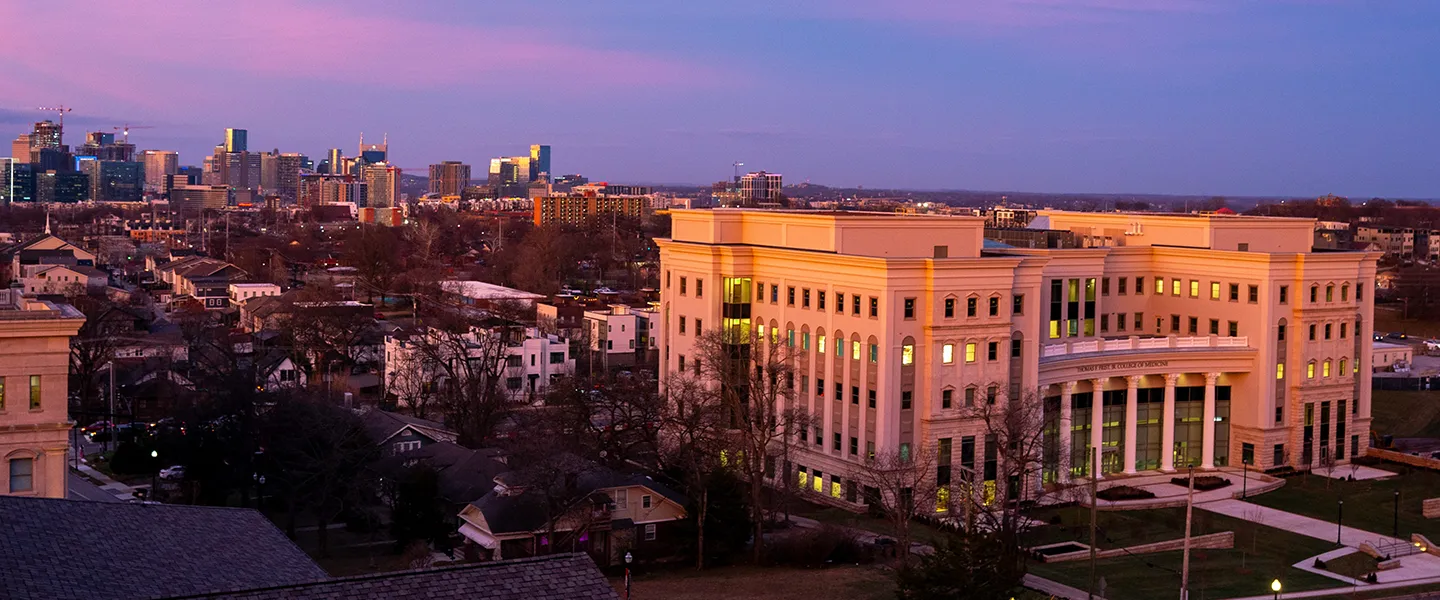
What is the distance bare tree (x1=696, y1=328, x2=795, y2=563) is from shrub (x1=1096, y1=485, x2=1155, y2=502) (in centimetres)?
1192

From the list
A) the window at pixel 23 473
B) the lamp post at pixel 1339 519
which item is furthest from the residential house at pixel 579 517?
the lamp post at pixel 1339 519

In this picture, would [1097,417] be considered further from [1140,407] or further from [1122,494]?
[1122,494]

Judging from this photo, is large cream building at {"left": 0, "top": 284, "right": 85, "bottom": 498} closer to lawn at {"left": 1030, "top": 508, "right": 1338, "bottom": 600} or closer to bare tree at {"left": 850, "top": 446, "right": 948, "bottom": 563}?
bare tree at {"left": 850, "top": 446, "right": 948, "bottom": 563}

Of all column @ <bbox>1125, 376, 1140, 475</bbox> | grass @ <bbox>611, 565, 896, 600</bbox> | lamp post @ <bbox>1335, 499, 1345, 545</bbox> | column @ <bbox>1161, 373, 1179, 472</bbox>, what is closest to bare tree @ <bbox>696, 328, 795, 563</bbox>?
grass @ <bbox>611, 565, 896, 600</bbox>

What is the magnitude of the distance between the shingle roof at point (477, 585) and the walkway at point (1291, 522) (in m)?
38.3

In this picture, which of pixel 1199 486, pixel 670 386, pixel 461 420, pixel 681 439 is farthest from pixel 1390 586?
pixel 461 420

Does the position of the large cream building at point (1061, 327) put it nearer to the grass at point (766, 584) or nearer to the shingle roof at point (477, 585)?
the grass at point (766, 584)

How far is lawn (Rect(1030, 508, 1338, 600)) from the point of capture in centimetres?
4605

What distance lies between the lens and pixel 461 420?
2682 inches

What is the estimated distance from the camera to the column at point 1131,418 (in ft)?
203

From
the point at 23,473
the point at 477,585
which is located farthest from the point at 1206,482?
the point at 477,585

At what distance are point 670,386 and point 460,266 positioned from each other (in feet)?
431

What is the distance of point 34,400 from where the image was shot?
1644 inches

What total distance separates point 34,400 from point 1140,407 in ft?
136
